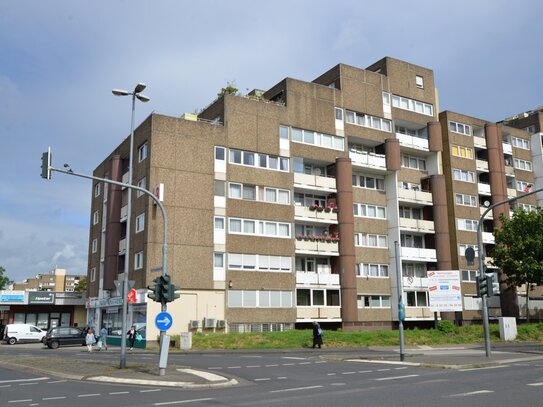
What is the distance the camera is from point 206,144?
41469 millimetres

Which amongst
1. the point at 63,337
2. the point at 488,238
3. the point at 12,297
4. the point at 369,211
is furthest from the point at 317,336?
the point at 12,297

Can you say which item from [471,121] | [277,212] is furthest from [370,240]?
[471,121]

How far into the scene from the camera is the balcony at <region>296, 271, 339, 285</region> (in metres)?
43.8

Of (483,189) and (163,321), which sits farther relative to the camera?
(483,189)

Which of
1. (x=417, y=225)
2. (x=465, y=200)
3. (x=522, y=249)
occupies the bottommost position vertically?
(x=522, y=249)

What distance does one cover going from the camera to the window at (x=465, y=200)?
53.2 meters

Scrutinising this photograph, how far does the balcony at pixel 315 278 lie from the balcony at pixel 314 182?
21.5 ft

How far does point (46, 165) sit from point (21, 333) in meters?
38.6

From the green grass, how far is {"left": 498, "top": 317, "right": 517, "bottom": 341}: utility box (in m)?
0.42

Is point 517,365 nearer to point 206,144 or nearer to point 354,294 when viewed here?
point 354,294

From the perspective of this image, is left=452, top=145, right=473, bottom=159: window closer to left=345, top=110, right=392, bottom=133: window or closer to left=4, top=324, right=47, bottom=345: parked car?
left=345, top=110, right=392, bottom=133: window

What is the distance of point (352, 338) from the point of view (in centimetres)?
3762

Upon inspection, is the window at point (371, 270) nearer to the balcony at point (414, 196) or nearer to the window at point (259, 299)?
the balcony at point (414, 196)

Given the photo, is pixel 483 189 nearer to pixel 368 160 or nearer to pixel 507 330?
pixel 368 160
